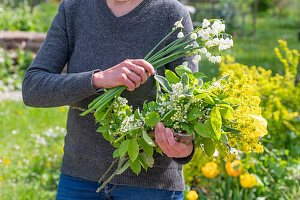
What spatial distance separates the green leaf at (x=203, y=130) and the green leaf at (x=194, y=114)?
28 mm

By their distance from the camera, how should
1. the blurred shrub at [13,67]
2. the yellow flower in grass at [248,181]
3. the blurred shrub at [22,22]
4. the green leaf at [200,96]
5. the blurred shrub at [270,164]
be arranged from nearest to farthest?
1. the green leaf at [200,96]
2. the yellow flower in grass at [248,181]
3. the blurred shrub at [270,164]
4. the blurred shrub at [13,67]
5. the blurred shrub at [22,22]

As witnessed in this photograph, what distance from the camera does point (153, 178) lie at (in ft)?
4.47

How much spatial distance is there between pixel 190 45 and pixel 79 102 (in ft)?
1.56

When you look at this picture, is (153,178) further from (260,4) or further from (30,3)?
(260,4)

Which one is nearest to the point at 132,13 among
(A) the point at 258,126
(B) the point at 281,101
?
(A) the point at 258,126

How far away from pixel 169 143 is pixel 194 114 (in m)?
0.12

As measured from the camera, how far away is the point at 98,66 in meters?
1.39

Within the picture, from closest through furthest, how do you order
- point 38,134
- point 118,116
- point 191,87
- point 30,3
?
point 191,87, point 118,116, point 38,134, point 30,3

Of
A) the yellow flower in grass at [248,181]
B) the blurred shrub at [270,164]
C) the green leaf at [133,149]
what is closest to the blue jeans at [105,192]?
the green leaf at [133,149]

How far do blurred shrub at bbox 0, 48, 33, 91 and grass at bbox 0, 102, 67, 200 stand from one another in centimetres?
89

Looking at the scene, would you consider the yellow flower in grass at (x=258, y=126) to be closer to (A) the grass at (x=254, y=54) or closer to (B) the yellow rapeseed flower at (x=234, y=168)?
(B) the yellow rapeseed flower at (x=234, y=168)

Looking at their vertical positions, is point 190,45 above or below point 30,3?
above

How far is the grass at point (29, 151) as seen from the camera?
2736 millimetres

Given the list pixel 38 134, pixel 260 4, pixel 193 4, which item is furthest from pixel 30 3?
pixel 260 4
